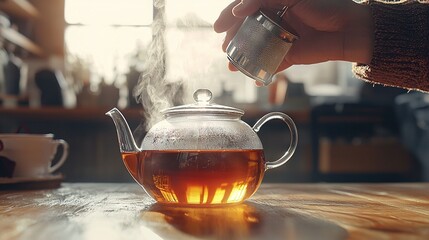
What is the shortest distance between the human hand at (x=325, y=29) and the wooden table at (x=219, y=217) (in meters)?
0.29

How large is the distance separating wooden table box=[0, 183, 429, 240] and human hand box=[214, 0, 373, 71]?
29 cm

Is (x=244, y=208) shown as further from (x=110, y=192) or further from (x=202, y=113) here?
(x=110, y=192)

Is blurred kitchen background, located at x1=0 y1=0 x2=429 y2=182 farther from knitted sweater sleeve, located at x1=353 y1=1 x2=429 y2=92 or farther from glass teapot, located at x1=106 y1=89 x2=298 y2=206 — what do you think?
glass teapot, located at x1=106 y1=89 x2=298 y2=206

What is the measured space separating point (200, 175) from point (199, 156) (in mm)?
27

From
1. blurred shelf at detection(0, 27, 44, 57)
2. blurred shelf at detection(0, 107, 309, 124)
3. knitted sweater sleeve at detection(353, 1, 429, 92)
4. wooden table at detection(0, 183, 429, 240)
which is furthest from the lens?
blurred shelf at detection(0, 27, 44, 57)

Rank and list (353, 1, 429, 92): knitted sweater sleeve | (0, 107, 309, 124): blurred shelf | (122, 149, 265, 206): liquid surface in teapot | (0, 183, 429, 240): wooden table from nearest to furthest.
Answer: (0, 183, 429, 240): wooden table, (122, 149, 265, 206): liquid surface in teapot, (353, 1, 429, 92): knitted sweater sleeve, (0, 107, 309, 124): blurred shelf

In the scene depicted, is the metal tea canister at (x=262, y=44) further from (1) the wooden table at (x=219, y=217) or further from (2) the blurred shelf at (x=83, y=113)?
(2) the blurred shelf at (x=83, y=113)

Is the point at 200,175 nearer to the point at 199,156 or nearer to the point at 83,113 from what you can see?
the point at 199,156

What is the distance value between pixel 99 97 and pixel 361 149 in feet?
5.19

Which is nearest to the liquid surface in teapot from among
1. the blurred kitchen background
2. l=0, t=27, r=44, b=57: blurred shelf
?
the blurred kitchen background

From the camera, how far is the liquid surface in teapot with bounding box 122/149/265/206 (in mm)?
732

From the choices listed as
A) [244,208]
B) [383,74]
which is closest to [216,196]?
[244,208]

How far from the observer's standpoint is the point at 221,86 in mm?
3730

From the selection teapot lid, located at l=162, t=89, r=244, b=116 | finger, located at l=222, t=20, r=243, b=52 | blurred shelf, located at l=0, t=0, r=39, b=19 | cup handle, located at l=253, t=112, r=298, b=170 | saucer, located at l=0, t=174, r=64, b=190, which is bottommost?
saucer, located at l=0, t=174, r=64, b=190
